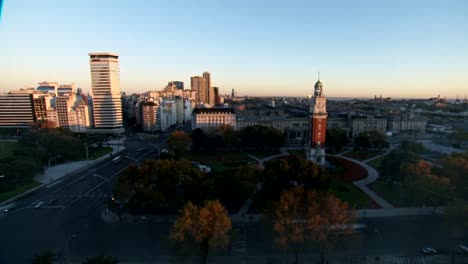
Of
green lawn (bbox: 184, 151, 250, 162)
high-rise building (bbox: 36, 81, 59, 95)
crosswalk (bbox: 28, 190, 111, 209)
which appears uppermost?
high-rise building (bbox: 36, 81, 59, 95)

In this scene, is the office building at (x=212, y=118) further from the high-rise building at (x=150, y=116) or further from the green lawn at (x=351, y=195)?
the green lawn at (x=351, y=195)

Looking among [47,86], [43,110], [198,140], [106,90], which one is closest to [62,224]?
[198,140]

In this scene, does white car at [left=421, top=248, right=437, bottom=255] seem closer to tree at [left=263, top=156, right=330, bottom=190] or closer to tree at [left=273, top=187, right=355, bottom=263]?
tree at [left=273, top=187, right=355, bottom=263]

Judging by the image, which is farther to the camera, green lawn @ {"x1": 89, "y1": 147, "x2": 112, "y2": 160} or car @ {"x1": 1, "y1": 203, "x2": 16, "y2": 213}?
green lawn @ {"x1": 89, "y1": 147, "x2": 112, "y2": 160}

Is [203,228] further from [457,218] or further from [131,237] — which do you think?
[457,218]

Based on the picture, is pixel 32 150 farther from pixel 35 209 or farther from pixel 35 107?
pixel 35 107

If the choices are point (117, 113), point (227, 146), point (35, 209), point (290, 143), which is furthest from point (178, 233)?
point (117, 113)

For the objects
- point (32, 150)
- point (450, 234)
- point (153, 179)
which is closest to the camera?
point (450, 234)

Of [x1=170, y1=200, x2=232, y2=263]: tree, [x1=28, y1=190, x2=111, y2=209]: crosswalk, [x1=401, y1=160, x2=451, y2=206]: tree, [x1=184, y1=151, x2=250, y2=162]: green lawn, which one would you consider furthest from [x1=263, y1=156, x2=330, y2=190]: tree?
[x1=184, y1=151, x2=250, y2=162]: green lawn
